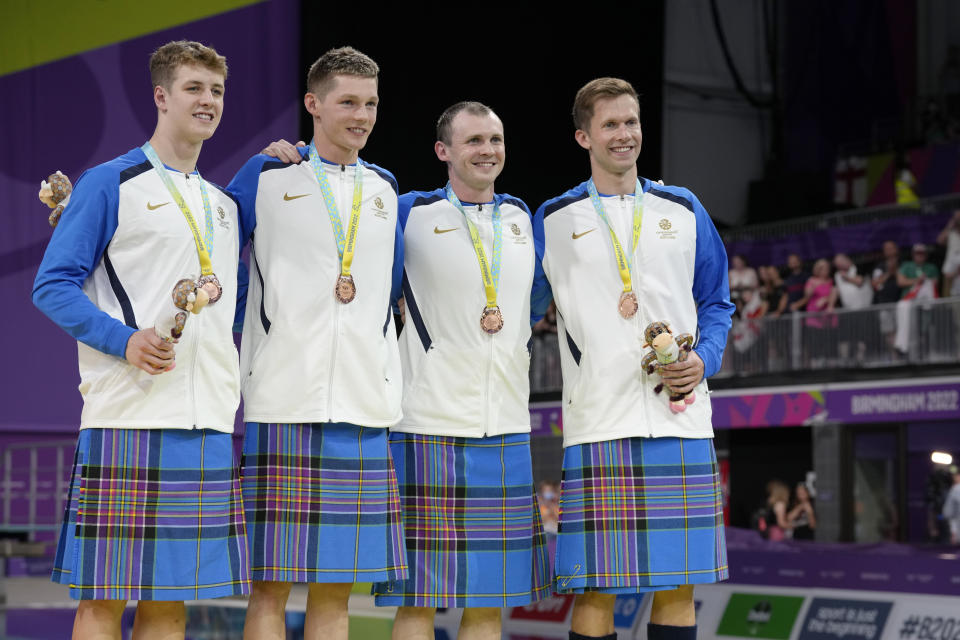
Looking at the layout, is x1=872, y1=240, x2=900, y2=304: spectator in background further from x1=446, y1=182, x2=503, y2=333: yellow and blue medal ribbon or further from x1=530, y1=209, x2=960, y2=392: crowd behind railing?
x1=446, y1=182, x2=503, y2=333: yellow and blue medal ribbon

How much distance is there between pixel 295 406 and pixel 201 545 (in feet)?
1.65

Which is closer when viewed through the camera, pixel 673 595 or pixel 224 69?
pixel 224 69

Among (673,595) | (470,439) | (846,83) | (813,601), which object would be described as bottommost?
(813,601)

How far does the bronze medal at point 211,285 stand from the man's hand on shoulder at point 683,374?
4.63 feet

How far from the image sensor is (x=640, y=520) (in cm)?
413

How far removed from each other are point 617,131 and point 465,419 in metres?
1.09

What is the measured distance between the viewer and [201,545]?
3.56 meters

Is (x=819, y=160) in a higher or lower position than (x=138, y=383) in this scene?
higher

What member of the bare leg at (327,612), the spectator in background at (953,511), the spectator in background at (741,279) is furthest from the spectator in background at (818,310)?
the bare leg at (327,612)

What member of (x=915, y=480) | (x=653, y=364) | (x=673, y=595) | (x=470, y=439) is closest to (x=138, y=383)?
(x=470, y=439)

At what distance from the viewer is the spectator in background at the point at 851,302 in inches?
527

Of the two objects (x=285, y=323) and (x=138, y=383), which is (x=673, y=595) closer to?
(x=285, y=323)

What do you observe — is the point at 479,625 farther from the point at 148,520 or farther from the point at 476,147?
the point at 476,147

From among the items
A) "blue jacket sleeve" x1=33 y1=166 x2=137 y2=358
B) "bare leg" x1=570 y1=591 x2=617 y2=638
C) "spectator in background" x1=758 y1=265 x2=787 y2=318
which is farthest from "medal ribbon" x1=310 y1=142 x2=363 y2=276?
"spectator in background" x1=758 y1=265 x2=787 y2=318
